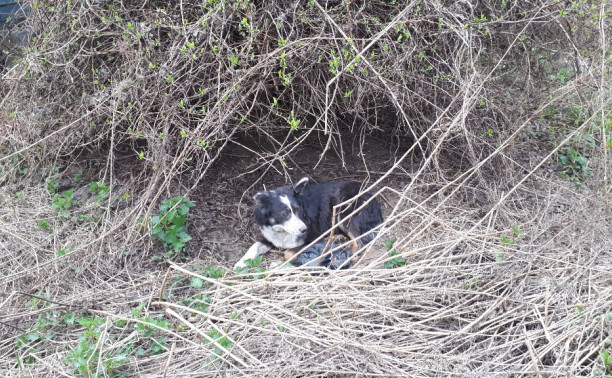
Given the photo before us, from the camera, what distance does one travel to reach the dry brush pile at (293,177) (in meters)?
3.80

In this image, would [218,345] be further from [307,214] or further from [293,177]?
[293,177]

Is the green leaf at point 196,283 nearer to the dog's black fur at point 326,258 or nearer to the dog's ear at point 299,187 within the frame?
the dog's black fur at point 326,258

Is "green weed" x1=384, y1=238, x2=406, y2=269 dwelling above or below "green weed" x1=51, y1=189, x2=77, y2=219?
above

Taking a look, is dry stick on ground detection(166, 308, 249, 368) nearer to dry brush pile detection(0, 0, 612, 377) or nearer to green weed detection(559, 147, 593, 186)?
dry brush pile detection(0, 0, 612, 377)

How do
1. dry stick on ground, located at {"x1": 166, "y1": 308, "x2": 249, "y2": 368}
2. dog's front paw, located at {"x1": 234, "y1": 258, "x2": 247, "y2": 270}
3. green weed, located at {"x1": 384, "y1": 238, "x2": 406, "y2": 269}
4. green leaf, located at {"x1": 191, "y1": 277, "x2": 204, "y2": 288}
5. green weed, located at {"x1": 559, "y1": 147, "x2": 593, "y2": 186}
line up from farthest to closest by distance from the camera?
1. green weed, located at {"x1": 559, "y1": 147, "x2": 593, "y2": 186}
2. dog's front paw, located at {"x1": 234, "y1": 258, "x2": 247, "y2": 270}
3. green weed, located at {"x1": 384, "y1": 238, "x2": 406, "y2": 269}
4. green leaf, located at {"x1": 191, "y1": 277, "x2": 204, "y2": 288}
5. dry stick on ground, located at {"x1": 166, "y1": 308, "x2": 249, "y2": 368}

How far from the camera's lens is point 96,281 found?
4.74m

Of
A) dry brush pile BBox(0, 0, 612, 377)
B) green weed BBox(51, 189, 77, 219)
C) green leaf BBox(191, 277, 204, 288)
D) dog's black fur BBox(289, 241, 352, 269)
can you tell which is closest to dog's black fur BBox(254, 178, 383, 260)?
dog's black fur BBox(289, 241, 352, 269)

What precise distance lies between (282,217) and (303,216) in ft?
1.07

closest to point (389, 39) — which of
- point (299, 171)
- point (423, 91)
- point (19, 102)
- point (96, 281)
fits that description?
point (423, 91)

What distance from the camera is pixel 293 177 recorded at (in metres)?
6.39

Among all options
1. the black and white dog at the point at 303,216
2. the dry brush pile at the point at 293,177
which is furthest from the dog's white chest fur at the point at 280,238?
the dry brush pile at the point at 293,177

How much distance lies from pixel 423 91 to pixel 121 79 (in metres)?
2.81

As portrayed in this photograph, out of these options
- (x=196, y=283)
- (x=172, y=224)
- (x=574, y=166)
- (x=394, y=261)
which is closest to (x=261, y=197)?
(x=172, y=224)

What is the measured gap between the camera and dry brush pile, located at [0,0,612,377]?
3.80m
